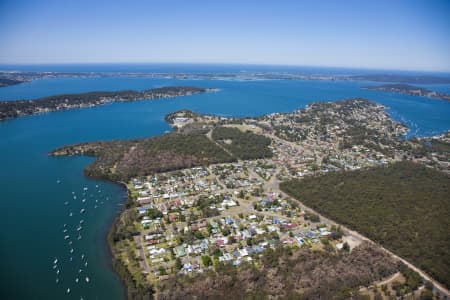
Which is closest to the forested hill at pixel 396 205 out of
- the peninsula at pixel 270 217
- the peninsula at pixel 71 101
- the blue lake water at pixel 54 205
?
the peninsula at pixel 270 217

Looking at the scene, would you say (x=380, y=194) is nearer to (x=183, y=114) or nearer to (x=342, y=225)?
(x=342, y=225)

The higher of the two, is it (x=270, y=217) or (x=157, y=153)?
(x=157, y=153)

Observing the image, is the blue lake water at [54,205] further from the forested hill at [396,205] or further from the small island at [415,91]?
the small island at [415,91]

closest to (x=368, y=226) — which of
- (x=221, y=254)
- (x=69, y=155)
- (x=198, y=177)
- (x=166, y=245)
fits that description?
(x=221, y=254)

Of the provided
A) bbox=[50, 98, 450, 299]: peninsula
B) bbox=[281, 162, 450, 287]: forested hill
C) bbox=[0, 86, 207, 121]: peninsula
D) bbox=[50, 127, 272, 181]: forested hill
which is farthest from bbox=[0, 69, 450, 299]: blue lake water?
bbox=[281, 162, 450, 287]: forested hill

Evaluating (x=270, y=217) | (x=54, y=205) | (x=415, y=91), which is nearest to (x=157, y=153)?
(x=54, y=205)

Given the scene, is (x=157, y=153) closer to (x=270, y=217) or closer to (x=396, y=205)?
(x=270, y=217)
